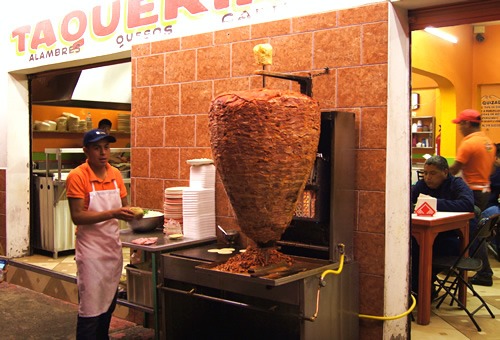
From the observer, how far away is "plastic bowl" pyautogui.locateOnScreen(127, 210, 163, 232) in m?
3.85

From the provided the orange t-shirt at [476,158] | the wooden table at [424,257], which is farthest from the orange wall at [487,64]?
the wooden table at [424,257]

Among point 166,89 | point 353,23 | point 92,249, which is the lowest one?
point 92,249

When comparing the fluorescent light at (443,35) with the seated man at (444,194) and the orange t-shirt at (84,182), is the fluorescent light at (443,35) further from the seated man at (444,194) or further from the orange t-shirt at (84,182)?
the orange t-shirt at (84,182)

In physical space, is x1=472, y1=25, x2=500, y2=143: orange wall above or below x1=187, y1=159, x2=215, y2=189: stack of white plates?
above

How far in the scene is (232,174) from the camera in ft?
6.77

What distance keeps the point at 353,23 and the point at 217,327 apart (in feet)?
7.38

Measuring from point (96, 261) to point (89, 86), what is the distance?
3.82 metres

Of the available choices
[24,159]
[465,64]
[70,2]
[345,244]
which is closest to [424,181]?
[345,244]

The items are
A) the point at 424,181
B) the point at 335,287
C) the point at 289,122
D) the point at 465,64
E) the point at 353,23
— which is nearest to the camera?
the point at 289,122

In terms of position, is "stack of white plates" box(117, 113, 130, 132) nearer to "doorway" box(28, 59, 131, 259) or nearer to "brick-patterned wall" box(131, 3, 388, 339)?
"doorway" box(28, 59, 131, 259)

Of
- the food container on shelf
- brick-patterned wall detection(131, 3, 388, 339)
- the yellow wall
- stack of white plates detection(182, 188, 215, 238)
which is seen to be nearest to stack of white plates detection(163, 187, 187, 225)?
stack of white plates detection(182, 188, 215, 238)

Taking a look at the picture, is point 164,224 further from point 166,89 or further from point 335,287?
point 335,287

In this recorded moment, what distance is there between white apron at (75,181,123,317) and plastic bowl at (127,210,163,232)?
1.81ft

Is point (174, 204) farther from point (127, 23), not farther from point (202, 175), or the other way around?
point (127, 23)
